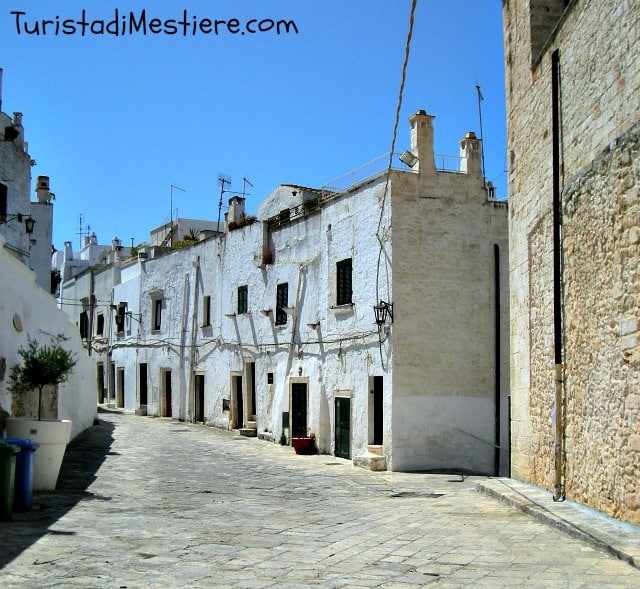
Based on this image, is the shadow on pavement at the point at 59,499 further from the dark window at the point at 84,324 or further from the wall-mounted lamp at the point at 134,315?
the dark window at the point at 84,324

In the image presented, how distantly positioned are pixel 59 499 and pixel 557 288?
6.88 meters

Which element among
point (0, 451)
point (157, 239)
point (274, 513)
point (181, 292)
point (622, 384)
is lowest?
point (274, 513)

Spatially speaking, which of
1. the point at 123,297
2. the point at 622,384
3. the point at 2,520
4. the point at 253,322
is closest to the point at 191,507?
the point at 2,520

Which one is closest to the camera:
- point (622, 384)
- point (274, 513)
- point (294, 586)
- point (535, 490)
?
point (294, 586)

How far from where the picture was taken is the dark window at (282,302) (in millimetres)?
21406

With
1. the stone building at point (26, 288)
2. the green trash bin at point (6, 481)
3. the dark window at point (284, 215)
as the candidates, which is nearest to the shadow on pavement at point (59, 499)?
the green trash bin at point (6, 481)

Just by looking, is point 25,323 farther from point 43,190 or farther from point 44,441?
point 43,190

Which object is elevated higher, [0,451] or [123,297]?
[123,297]

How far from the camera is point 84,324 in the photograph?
3734 centimetres

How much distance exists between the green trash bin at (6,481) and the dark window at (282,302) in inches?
529

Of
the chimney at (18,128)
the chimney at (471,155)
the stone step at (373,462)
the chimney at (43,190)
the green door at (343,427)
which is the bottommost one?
the stone step at (373,462)

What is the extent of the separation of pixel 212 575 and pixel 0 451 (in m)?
3.23

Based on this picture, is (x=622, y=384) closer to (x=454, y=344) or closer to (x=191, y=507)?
(x=191, y=507)

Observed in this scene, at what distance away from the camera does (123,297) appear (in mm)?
32938
